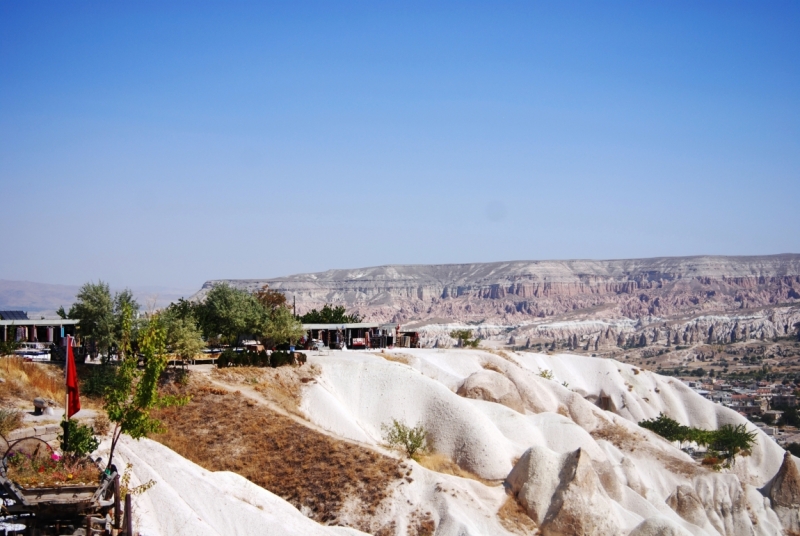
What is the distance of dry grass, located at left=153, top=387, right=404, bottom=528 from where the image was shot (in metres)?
31.3

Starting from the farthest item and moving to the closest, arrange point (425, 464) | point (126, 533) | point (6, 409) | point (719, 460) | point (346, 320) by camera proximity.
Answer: point (346, 320) → point (719, 460) → point (425, 464) → point (6, 409) → point (126, 533)

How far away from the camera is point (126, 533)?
63.2 feet

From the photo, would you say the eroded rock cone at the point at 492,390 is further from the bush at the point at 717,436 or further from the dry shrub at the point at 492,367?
the bush at the point at 717,436

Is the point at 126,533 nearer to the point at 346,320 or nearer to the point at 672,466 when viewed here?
the point at 672,466

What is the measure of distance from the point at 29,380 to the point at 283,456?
10703 mm

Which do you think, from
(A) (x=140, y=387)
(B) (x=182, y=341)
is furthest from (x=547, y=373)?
(A) (x=140, y=387)

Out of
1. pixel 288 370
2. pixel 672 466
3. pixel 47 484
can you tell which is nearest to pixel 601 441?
pixel 672 466

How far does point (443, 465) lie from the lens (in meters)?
38.4

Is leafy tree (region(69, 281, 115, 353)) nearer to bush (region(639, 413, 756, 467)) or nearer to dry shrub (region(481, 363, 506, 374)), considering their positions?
dry shrub (region(481, 363, 506, 374))

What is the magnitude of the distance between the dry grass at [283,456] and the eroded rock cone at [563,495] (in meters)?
5.05

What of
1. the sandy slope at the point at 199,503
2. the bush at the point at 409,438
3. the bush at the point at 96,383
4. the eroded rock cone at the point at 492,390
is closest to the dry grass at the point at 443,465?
the bush at the point at 409,438

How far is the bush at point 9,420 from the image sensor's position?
25.6m

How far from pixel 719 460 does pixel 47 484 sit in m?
44.2

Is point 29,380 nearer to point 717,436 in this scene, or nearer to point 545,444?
point 545,444
